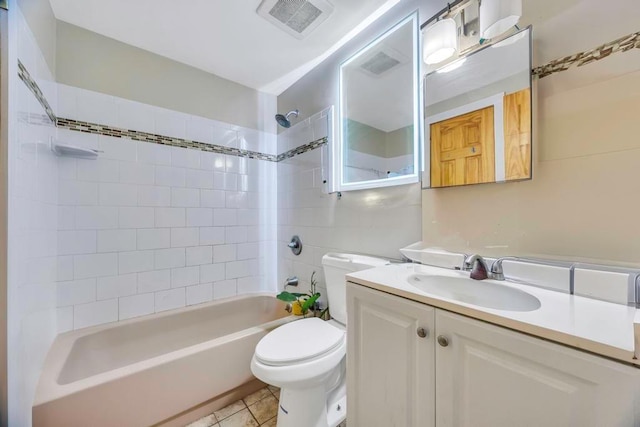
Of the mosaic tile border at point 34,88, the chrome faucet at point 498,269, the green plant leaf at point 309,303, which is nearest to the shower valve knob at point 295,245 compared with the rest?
the green plant leaf at point 309,303

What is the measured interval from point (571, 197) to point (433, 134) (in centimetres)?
58

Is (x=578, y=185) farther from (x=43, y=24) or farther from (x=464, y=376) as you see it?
(x=43, y=24)

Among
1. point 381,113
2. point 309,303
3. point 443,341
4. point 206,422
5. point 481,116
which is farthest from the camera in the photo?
point 309,303

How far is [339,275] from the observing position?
4.81 ft

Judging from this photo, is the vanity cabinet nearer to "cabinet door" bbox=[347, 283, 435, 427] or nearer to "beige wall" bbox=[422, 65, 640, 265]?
"cabinet door" bbox=[347, 283, 435, 427]

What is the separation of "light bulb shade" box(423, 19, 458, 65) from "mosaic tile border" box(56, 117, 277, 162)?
164 cm

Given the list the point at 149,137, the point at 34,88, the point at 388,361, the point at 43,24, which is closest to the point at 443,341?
the point at 388,361

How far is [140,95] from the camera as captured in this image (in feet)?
5.80

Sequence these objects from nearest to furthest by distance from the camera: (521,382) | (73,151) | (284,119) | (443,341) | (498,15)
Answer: (521,382) < (443,341) < (498,15) < (73,151) < (284,119)

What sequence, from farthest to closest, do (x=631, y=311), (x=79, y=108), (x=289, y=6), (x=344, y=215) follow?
(x=344, y=215) → (x=79, y=108) → (x=289, y=6) → (x=631, y=311)

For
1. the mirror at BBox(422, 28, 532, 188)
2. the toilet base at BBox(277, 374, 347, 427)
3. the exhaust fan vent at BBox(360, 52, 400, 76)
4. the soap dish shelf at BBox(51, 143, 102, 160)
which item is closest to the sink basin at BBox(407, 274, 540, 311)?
the mirror at BBox(422, 28, 532, 188)

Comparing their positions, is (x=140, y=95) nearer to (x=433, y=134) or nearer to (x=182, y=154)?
(x=182, y=154)

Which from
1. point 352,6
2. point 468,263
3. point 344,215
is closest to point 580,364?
point 468,263

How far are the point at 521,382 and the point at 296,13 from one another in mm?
1896
